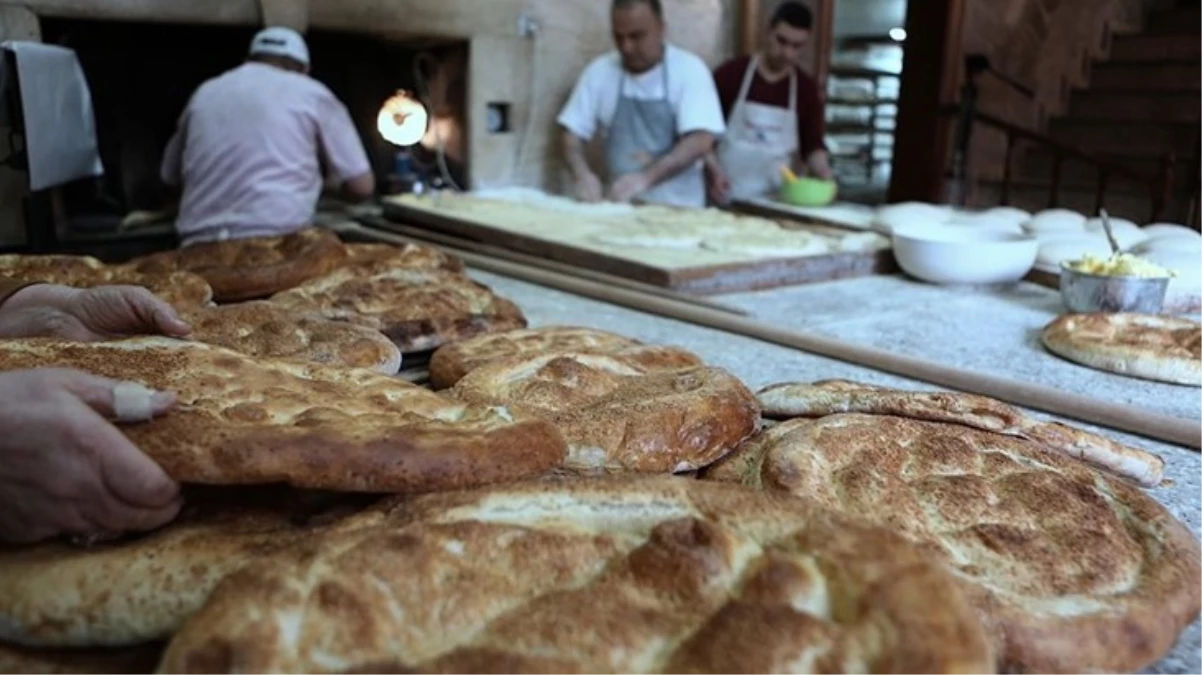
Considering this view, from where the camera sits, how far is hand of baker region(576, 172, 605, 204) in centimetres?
553

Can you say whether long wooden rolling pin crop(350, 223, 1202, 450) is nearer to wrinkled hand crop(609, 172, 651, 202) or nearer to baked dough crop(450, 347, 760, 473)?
baked dough crop(450, 347, 760, 473)

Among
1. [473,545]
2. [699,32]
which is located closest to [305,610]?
Answer: [473,545]

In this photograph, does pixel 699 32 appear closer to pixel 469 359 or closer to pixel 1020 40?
pixel 1020 40

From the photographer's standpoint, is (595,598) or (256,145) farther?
(256,145)

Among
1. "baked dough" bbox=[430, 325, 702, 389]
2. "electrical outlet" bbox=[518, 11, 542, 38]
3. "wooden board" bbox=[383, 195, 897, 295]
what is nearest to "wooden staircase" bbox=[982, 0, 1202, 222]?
"electrical outlet" bbox=[518, 11, 542, 38]

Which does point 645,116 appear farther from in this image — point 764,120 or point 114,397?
point 114,397

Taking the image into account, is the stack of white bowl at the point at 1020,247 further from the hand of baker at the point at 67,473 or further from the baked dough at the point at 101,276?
the hand of baker at the point at 67,473

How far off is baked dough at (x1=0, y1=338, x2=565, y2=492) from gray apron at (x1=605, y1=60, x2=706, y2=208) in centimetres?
454

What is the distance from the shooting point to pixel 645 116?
602cm

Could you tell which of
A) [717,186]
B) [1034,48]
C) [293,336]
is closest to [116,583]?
[293,336]

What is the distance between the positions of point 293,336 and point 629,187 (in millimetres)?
3677

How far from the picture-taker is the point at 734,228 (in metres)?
4.43

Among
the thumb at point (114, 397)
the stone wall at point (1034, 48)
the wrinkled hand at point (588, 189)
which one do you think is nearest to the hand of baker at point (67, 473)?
the thumb at point (114, 397)

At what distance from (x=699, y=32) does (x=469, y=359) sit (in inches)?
228
